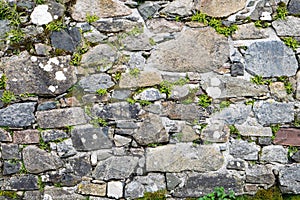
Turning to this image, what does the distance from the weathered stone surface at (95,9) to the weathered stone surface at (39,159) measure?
1190 mm

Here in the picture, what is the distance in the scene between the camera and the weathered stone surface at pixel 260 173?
3.05 meters

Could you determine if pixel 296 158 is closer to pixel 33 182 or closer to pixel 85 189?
pixel 85 189

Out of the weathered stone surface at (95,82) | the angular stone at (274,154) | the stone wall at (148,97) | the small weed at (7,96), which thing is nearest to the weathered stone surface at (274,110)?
the stone wall at (148,97)

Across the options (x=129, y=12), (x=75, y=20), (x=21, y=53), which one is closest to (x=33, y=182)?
(x=21, y=53)

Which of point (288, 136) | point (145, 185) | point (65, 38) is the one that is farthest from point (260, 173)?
point (65, 38)

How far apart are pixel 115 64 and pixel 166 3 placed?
68 cm

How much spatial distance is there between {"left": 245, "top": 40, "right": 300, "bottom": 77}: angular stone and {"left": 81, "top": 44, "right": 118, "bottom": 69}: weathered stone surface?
115 centimetres

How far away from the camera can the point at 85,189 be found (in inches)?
121

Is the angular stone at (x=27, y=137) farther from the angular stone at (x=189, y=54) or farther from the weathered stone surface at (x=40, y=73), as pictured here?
the angular stone at (x=189, y=54)

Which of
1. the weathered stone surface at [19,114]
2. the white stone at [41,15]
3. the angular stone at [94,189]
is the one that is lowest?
the angular stone at [94,189]

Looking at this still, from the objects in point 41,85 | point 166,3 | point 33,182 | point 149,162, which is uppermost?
point 166,3

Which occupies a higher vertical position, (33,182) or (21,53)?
(21,53)

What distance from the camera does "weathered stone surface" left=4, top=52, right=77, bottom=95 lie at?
298cm

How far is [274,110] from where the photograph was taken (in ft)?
9.92
